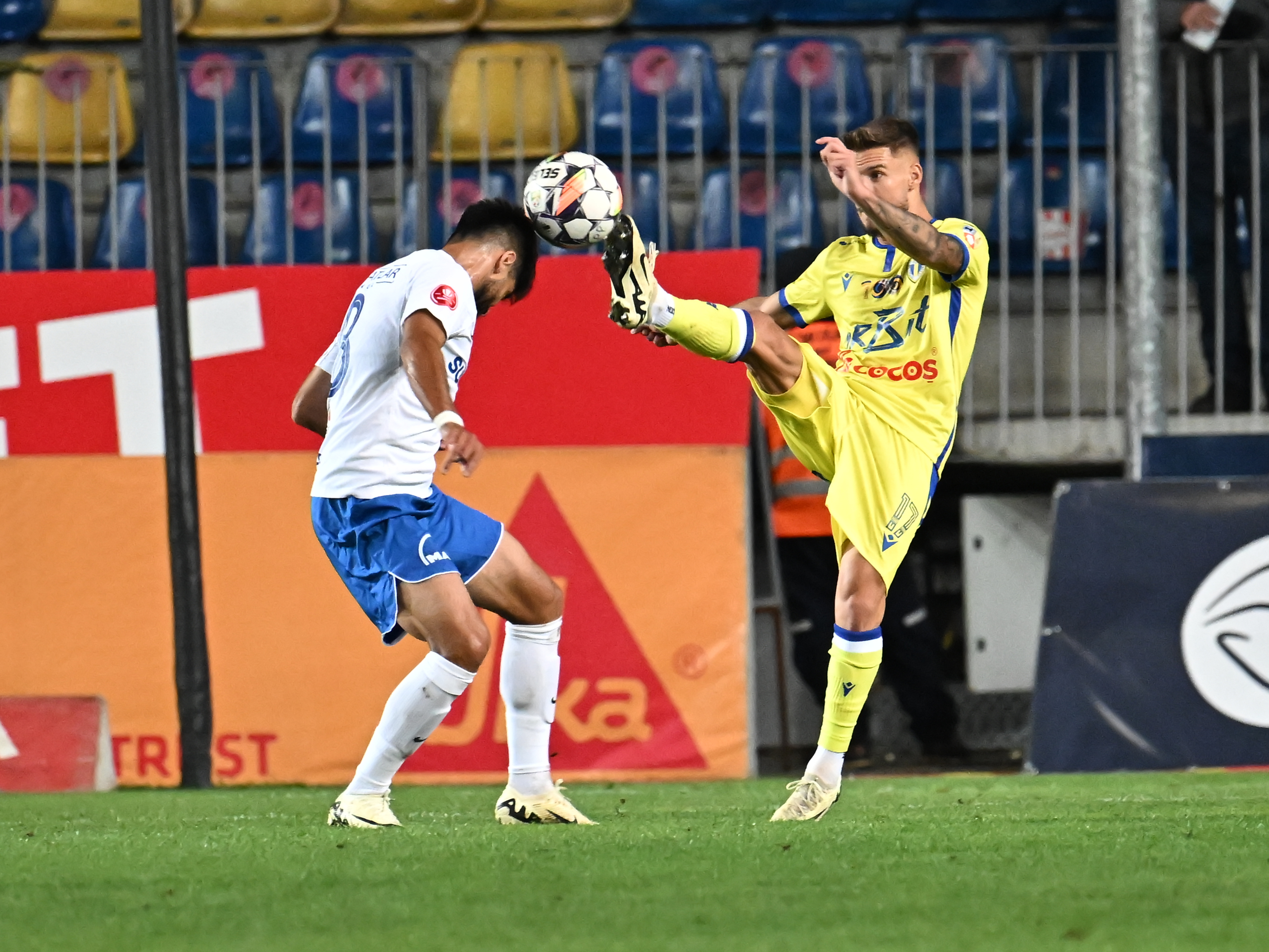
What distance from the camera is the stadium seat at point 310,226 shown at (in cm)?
1049

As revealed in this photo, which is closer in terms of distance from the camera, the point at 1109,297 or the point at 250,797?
the point at 250,797

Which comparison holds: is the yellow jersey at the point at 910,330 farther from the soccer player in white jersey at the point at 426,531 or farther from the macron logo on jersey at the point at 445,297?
the macron logo on jersey at the point at 445,297

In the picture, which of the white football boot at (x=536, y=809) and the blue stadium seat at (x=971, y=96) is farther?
the blue stadium seat at (x=971, y=96)

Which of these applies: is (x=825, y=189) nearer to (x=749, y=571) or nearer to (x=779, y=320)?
(x=749, y=571)

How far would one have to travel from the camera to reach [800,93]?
10.6m

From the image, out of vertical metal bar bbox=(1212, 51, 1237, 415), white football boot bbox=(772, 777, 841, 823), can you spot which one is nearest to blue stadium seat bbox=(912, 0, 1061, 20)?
vertical metal bar bbox=(1212, 51, 1237, 415)

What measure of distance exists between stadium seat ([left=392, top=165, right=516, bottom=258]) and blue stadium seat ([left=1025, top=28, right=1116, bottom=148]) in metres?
3.09

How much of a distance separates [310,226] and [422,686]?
6004 millimetres

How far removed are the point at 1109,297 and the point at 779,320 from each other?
4.42 m

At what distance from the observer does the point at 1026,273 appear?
10375 mm

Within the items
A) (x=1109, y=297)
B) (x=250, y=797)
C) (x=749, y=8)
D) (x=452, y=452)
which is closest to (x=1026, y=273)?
(x=1109, y=297)

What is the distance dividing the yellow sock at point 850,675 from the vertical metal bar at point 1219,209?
4.96 m

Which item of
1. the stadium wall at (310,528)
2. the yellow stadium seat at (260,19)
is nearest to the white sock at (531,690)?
the stadium wall at (310,528)

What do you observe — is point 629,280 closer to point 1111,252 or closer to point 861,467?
point 861,467
